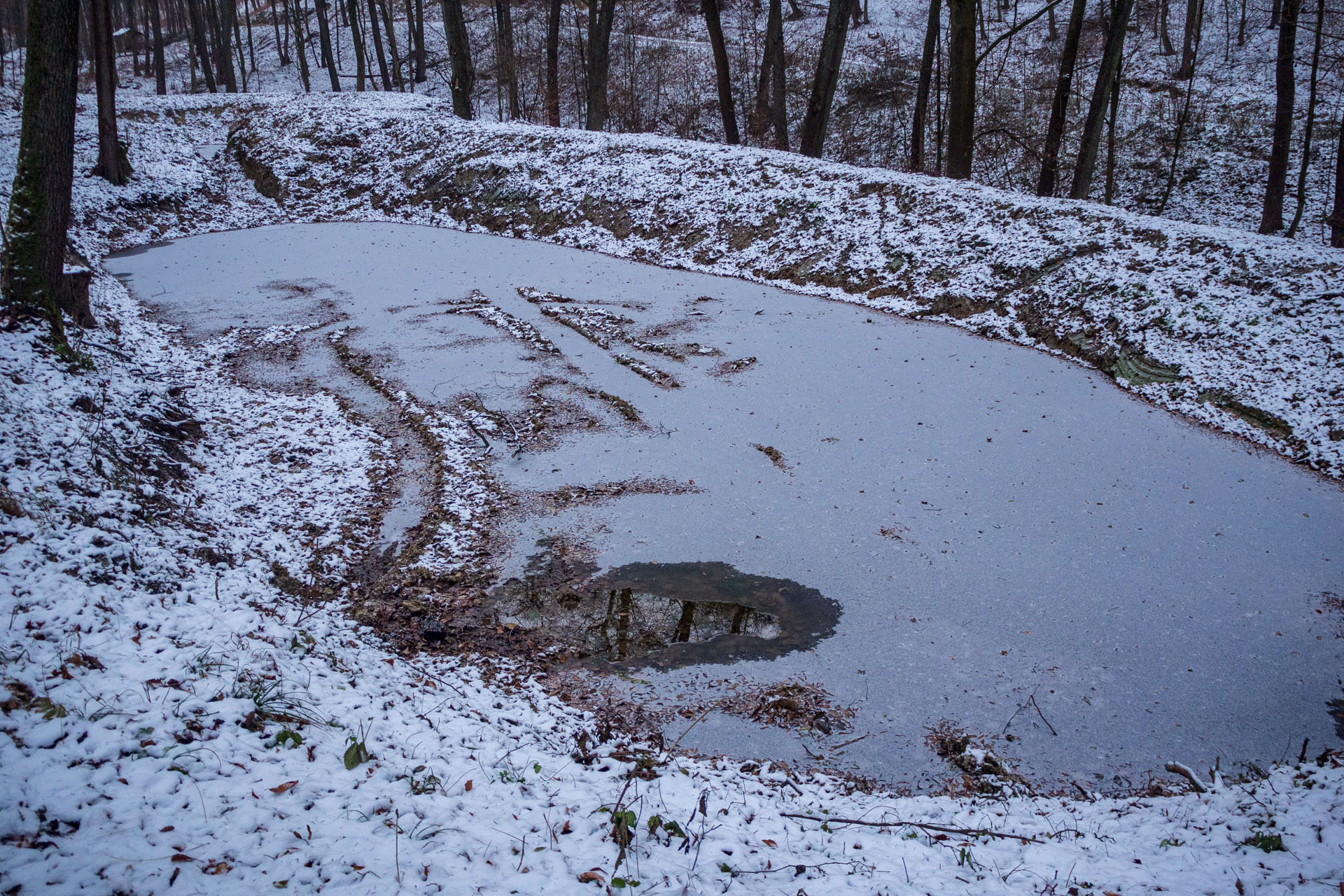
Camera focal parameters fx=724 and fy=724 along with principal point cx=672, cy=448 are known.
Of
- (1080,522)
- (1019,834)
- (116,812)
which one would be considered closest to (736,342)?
(1080,522)

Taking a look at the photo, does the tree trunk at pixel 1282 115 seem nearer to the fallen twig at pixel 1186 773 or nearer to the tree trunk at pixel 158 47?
the fallen twig at pixel 1186 773

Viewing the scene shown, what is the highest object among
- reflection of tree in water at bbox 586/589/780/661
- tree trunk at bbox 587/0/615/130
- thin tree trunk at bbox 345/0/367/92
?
thin tree trunk at bbox 345/0/367/92

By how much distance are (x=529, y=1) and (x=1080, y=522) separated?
37.7 metres

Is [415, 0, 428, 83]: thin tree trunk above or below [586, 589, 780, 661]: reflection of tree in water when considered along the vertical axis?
above

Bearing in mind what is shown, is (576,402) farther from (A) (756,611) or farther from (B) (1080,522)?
(B) (1080,522)

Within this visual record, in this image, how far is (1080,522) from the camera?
582cm

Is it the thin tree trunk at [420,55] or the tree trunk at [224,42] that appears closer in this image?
the tree trunk at [224,42]

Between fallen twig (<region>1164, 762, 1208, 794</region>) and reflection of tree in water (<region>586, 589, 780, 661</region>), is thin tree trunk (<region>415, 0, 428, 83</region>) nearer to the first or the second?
reflection of tree in water (<region>586, 589, 780, 661</region>)

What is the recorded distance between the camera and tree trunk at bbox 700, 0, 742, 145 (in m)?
15.9

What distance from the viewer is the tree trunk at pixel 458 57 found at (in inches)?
775

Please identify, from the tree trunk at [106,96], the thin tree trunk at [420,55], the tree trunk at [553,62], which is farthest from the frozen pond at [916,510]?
the thin tree trunk at [420,55]

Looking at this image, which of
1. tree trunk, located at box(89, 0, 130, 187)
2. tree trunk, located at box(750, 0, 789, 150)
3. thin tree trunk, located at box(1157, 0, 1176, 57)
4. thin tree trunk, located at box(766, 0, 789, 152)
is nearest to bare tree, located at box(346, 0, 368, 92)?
tree trunk, located at box(89, 0, 130, 187)

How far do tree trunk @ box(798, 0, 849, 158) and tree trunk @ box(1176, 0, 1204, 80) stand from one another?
45.0 ft

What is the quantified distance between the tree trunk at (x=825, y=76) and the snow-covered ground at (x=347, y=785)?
14.0 meters
